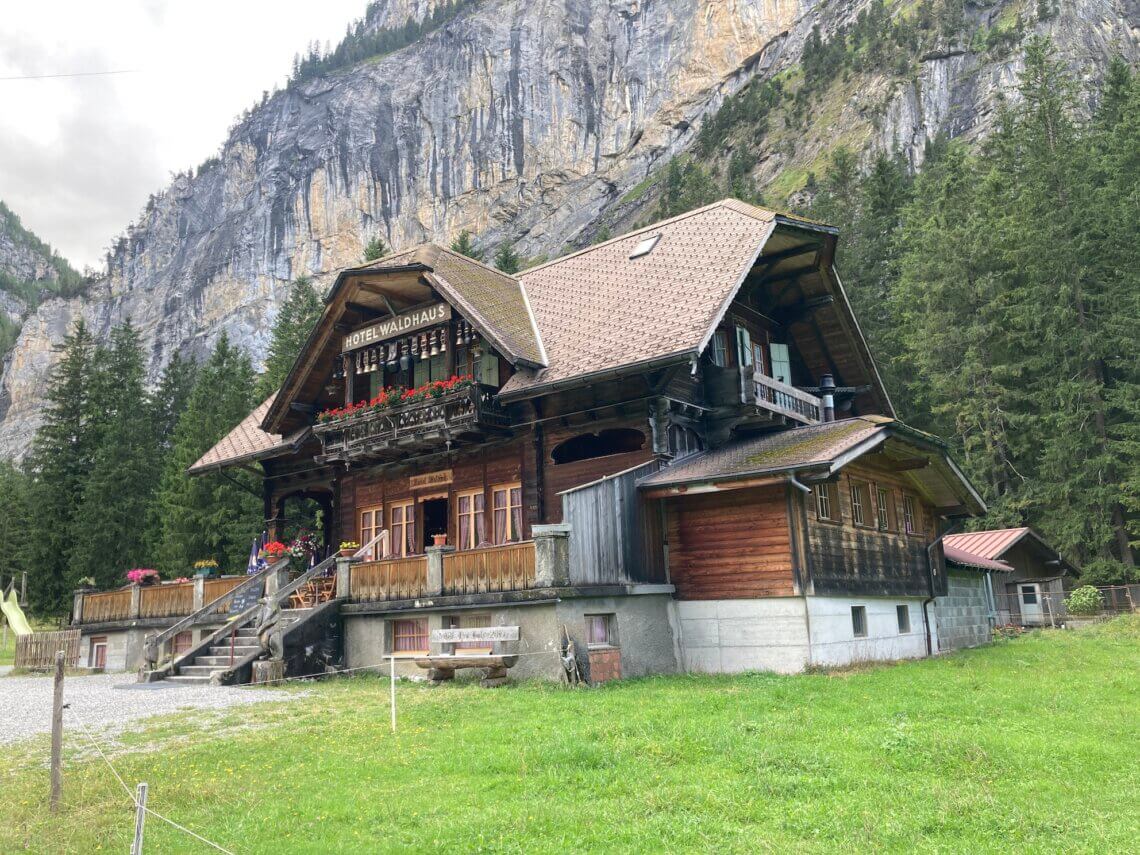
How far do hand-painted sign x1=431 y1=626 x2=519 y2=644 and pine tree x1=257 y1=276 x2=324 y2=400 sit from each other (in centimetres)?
3798

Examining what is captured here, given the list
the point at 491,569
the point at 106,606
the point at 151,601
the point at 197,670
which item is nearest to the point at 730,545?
the point at 491,569

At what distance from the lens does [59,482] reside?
173 ft

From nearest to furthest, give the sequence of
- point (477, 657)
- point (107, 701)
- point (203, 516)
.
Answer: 1. point (477, 657)
2. point (107, 701)
3. point (203, 516)

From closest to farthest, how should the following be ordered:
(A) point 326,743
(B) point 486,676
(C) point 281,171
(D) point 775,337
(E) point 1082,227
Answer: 1. (A) point 326,743
2. (B) point 486,676
3. (D) point 775,337
4. (E) point 1082,227
5. (C) point 281,171

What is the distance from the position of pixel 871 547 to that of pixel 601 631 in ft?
24.5

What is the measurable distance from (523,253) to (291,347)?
292 ft

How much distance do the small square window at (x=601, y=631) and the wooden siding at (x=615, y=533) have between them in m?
0.69

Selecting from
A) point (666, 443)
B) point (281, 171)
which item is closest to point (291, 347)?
point (666, 443)

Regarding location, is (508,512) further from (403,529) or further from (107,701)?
(107,701)

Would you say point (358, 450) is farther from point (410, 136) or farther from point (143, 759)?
point (410, 136)

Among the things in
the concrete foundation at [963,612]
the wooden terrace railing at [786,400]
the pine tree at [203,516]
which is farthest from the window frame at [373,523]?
the pine tree at [203,516]

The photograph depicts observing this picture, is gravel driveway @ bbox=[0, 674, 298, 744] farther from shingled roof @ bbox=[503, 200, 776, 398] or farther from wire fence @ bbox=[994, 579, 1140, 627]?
wire fence @ bbox=[994, 579, 1140, 627]

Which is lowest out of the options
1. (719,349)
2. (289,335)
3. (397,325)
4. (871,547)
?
(871,547)

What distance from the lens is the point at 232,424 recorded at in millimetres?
54406
